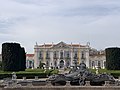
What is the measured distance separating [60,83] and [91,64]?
95724mm

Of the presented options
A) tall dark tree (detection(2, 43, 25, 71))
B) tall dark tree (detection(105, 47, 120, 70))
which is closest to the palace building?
tall dark tree (detection(105, 47, 120, 70))

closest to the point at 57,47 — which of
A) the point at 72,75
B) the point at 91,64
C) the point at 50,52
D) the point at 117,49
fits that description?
the point at 50,52

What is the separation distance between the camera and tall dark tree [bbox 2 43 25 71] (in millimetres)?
53156

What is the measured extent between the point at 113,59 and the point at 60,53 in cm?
5836

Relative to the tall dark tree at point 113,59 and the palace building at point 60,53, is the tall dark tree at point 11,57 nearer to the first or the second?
the tall dark tree at point 113,59

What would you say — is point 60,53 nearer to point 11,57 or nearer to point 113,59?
point 113,59

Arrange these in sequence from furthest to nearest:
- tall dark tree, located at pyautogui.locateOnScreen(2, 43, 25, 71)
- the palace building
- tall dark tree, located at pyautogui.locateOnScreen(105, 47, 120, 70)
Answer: the palace building, tall dark tree, located at pyautogui.locateOnScreen(105, 47, 120, 70), tall dark tree, located at pyautogui.locateOnScreen(2, 43, 25, 71)

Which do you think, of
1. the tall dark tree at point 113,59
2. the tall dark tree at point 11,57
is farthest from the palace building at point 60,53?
the tall dark tree at point 11,57

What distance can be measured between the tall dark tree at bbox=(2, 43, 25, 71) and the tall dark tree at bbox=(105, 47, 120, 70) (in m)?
16.0

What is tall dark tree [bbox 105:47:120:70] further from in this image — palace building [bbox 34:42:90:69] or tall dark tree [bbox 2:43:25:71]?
palace building [bbox 34:42:90:69]

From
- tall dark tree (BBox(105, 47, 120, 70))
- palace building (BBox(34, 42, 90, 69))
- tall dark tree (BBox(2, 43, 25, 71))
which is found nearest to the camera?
tall dark tree (BBox(2, 43, 25, 71))

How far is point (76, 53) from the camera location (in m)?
117

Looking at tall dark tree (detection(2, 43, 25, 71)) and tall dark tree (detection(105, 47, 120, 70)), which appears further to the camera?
tall dark tree (detection(105, 47, 120, 70))

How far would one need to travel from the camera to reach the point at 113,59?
59.1 m
